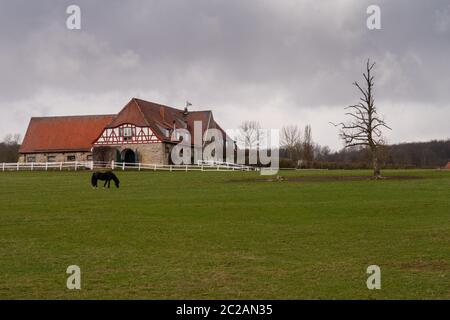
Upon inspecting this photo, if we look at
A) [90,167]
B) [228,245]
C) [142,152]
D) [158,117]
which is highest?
[158,117]

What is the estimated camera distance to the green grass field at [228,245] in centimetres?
1080

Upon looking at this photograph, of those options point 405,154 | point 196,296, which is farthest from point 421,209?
point 405,154

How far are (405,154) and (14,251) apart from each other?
143 meters

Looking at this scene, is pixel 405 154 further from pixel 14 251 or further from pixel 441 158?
pixel 14 251

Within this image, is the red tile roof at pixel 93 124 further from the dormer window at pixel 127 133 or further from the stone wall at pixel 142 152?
the stone wall at pixel 142 152

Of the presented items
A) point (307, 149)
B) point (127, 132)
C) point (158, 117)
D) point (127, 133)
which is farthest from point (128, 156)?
point (307, 149)

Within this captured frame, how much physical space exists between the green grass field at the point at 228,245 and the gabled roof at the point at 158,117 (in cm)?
3617

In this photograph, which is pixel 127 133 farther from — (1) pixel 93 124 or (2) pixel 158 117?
(1) pixel 93 124

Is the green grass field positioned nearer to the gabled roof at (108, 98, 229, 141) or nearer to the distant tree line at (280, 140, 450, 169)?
the gabled roof at (108, 98, 229, 141)

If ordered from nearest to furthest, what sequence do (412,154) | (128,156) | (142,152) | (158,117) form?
(142,152), (128,156), (158,117), (412,154)

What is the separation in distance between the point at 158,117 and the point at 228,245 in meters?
55.0

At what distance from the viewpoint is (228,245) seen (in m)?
15.4

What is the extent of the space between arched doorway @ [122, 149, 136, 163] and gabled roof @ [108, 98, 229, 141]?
3230 millimetres

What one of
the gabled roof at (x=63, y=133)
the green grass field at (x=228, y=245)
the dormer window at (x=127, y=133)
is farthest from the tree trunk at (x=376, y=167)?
the gabled roof at (x=63, y=133)
